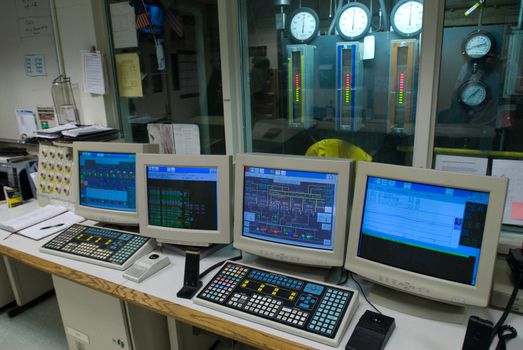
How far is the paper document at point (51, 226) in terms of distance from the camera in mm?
1898

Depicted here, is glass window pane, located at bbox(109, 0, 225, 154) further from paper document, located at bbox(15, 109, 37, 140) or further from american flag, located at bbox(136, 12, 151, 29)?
paper document, located at bbox(15, 109, 37, 140)

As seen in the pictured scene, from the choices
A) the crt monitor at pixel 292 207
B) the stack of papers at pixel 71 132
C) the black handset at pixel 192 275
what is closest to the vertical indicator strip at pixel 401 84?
the crt monitor at pixel 292 207

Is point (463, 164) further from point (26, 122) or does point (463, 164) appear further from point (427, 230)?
point (26, 122)

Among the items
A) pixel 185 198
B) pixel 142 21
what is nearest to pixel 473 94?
pixel 185 198

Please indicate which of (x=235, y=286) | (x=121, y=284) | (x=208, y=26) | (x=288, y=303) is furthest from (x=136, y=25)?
(x=288, y=303)

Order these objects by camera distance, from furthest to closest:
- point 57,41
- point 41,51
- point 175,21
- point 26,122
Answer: point 26,122
point 41,51
point 57,41
point 175,21

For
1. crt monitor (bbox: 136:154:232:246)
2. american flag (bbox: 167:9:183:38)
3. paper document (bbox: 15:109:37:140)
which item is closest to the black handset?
crt monitor (bbox: 136:154:232:246)

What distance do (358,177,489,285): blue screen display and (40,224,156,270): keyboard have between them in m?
0.96

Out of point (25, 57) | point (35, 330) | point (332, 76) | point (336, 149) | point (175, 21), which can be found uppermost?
point (175, 21)

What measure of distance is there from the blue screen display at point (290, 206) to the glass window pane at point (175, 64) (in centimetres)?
84

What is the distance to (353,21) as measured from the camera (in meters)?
1.87

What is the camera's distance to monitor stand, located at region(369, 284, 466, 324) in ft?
3.85

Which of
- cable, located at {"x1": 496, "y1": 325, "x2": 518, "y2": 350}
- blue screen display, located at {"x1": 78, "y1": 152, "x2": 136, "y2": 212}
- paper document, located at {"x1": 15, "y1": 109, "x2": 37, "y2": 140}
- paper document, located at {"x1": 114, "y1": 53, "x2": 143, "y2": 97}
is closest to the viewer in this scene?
cable, located at {"x1": 496, "y1": 325, "x2": 518, "y2": 350}

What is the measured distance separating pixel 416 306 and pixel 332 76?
49.0 inches
